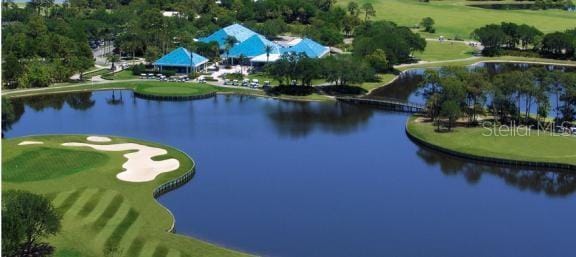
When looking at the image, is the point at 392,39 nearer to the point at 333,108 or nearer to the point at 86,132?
the point at 333,108

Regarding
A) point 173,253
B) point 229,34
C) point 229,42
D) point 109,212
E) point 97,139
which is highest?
point 229,34

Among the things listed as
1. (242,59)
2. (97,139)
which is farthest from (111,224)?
(242,59)

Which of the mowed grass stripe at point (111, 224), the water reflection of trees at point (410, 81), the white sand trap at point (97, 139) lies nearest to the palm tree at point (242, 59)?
the water reflection of trees at point (410, 81)

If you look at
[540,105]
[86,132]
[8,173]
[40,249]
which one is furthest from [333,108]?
[40,249]

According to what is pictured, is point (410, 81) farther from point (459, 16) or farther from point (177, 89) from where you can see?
point (459, 16)

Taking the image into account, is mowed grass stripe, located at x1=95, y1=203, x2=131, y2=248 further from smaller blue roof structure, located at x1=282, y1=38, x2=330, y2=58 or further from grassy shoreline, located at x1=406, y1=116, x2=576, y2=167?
smaller blue roof structure, located at x1=282, y1=38, x2=330, y2=58
